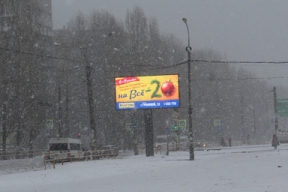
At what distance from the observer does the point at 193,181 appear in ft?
64.7

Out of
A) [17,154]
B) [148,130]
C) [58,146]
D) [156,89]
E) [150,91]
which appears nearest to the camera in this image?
[58,146]

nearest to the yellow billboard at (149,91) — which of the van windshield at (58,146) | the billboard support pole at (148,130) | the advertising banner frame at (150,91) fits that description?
the advertising banner frame at (150,91)

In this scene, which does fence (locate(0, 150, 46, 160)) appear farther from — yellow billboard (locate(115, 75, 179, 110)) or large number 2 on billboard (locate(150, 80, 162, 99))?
large number 2 on billboard (locate(150, 80, 162, 99))

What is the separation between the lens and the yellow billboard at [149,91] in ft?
138

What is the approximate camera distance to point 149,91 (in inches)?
1677

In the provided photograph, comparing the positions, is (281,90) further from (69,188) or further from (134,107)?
(69,188)

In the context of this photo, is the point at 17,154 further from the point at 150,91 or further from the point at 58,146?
the point at 150,91

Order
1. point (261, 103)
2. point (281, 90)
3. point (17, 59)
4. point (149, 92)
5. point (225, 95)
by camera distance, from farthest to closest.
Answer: point (281, 90) → point (261, 103) → point (225, 95) → point (17, 59) → point (149, 92)

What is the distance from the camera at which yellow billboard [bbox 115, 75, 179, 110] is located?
4208cm

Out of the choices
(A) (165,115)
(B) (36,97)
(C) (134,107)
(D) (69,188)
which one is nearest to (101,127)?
(A) (165,115)

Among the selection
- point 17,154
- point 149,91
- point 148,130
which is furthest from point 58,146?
point 149,91

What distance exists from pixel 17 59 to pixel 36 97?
4068mm

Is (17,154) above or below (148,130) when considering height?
below

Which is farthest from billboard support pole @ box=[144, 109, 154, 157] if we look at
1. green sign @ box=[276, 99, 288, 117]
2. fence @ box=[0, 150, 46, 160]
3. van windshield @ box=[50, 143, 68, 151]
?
green sign @ box=[276, 99, 288, 117]
